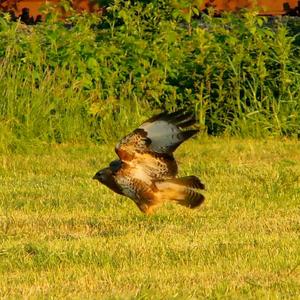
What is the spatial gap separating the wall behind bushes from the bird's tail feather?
218 inches

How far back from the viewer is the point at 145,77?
15.8 metres

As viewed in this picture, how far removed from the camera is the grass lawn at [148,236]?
7.22 m

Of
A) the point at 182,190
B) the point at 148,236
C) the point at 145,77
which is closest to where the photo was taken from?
the point at 148,236

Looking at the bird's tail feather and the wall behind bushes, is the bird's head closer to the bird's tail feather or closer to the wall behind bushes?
the bird's tail feather

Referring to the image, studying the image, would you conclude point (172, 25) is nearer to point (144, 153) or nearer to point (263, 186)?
point (263, 186)

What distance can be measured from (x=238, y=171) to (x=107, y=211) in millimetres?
2648

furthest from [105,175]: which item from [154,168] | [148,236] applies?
[148,236]

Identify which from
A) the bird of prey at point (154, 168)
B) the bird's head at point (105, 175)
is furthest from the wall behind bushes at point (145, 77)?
the bird of prey at point (154, 168)

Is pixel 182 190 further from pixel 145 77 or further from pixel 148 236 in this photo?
pixel 145 77

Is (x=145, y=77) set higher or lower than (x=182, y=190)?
lower

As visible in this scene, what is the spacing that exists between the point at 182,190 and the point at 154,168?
0.29 m

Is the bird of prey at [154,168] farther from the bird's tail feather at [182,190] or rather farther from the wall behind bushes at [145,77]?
the wall behind bushes at [145,77]

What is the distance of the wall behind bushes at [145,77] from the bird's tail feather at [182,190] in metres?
5.53

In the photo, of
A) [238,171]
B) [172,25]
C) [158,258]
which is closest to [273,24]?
[172,25]
